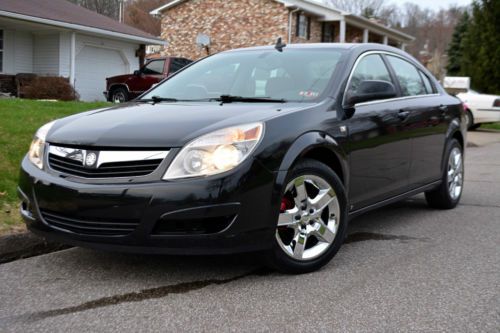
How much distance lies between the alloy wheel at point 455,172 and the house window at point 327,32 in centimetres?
2489

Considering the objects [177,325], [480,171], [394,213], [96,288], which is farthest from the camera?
[480,171]

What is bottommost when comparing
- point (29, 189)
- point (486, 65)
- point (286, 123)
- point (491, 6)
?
point (29, 189)

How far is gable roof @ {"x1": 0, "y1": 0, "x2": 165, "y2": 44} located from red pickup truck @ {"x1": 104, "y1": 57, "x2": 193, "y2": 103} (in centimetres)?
226

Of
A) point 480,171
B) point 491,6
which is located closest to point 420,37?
point 491,6

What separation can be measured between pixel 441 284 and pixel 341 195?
870 mm

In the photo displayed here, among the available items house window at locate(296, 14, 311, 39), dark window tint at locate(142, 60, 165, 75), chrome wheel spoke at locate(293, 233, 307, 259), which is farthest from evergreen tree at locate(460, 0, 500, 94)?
chrome wheel spoke at locate(293, 233, 307, 259)

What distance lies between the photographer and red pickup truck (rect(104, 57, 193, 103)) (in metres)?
18.6

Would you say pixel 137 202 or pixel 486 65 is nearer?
pixel 137 202

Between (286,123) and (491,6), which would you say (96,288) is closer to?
(286,123)

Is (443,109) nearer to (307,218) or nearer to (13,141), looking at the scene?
(307,218)

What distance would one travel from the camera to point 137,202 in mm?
3348

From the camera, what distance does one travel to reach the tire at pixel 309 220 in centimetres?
376

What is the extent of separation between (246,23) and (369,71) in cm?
2416

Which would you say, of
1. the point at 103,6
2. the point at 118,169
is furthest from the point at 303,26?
the point at 118,169
